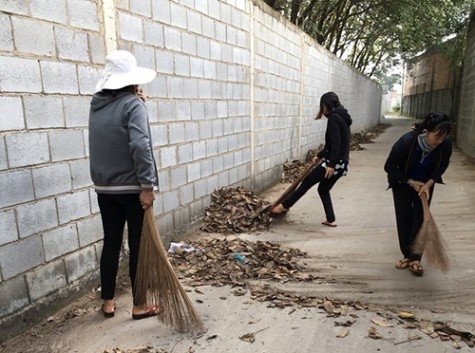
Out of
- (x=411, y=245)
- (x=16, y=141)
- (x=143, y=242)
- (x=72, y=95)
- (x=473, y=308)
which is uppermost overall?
(x=72, y=95)

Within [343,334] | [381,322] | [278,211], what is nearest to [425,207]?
[381,322]

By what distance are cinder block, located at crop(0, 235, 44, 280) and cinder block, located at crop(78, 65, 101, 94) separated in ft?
3.88

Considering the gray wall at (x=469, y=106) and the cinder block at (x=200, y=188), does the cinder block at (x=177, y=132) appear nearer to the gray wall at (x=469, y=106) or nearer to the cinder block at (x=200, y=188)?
the cinder block at (x=200, y=188)

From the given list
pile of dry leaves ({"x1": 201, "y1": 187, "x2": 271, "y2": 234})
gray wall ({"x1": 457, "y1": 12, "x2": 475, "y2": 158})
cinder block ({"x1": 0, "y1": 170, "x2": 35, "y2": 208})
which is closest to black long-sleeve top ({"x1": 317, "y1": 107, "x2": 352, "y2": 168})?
pile of dry leaves ({"x1": 201, "y1": 187, "x2": 271, "y2": 234})

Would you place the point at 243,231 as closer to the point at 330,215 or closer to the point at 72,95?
the point at 330,215

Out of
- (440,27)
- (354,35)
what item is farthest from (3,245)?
(354,35)

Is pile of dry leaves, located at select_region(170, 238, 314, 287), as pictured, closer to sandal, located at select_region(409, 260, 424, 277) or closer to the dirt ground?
the dirt ground

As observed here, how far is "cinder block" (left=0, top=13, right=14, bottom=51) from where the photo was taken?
254cm

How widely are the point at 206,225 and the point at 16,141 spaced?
2.76 meters

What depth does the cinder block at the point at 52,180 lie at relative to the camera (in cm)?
285

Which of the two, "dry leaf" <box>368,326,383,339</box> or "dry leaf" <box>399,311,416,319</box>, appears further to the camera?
"dry leaf" <box>399,311,416,319</box>

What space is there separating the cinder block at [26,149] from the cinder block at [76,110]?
10.2 inches

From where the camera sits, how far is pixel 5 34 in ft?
8.43

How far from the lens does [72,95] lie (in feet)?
10.2
